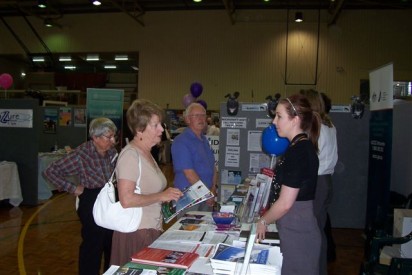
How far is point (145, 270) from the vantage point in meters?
1.40

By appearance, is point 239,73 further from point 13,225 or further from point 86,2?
point 13,225

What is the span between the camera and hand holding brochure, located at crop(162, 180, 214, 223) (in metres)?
1.85

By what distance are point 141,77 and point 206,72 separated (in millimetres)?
2315

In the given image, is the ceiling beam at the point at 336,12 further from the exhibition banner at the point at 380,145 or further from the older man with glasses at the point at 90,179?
the older man with glasses at the point at 90,179

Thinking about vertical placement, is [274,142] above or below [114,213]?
above

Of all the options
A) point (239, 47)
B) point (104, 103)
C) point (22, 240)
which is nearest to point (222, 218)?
point (22, 240)

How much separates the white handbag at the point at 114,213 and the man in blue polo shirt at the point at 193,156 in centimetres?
96

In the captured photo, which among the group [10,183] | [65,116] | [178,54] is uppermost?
[178,54]

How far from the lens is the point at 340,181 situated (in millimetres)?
4953

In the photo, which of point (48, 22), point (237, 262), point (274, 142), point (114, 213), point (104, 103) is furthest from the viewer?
point (48, 22)

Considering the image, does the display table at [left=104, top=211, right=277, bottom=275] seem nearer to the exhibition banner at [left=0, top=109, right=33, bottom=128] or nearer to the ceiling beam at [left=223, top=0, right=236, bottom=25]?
the exhibition banner at [left=0, top=109, right=33, bottom=128]

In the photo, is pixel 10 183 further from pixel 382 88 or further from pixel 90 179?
pixel 382 88

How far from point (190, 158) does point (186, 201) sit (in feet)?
3.01

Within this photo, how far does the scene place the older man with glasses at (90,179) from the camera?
272 centimetres
